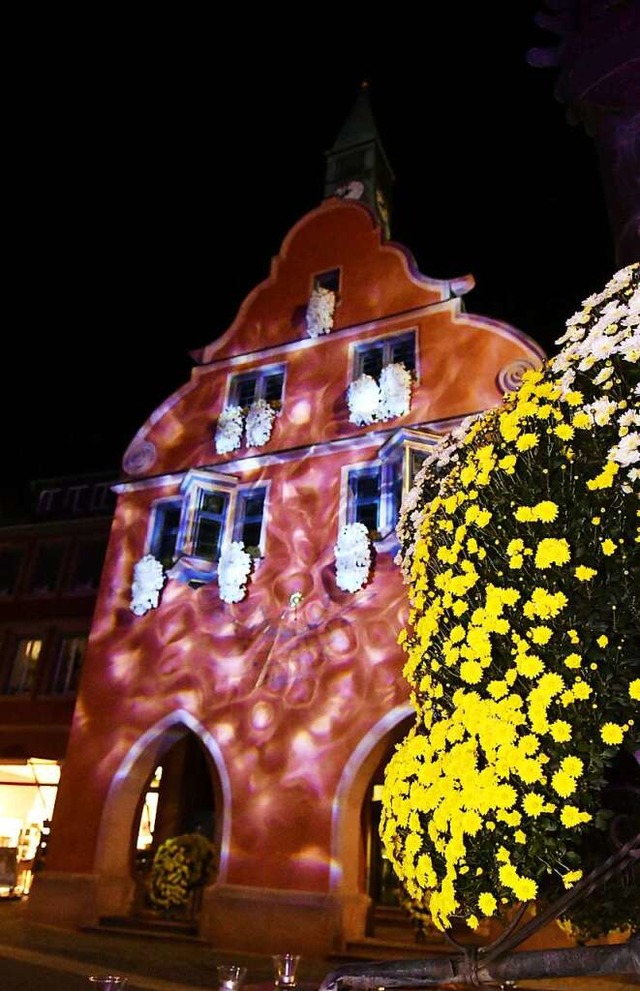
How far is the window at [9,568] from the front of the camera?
70.7 ft

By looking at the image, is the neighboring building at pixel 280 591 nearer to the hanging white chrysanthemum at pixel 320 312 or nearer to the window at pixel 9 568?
the hanging white chrysanthemum at pixel 320 312

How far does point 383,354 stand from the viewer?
1374 cm

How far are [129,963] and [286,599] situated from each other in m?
5.37

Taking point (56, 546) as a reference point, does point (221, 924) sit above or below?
below

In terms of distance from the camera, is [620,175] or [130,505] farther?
[130,505]

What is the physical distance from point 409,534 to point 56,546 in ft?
62.4

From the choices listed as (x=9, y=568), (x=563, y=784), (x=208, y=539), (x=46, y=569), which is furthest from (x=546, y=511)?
(x=9, y=568)

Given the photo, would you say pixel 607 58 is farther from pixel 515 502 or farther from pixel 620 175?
pixel 515 502

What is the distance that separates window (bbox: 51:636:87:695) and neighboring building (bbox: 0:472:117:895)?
0.03m

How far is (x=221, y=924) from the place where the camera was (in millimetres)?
10758

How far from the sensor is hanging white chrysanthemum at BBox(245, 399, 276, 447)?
45.5 feet

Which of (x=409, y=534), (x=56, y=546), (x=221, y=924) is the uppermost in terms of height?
(x=56, y=546)

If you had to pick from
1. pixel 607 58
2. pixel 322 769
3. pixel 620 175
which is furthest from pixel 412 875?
pixel 322 769

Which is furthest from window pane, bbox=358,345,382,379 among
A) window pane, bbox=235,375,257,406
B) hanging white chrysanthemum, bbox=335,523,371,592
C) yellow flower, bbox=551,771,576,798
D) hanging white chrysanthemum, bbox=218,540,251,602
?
yellow flower, bbox=551,771,576,798
